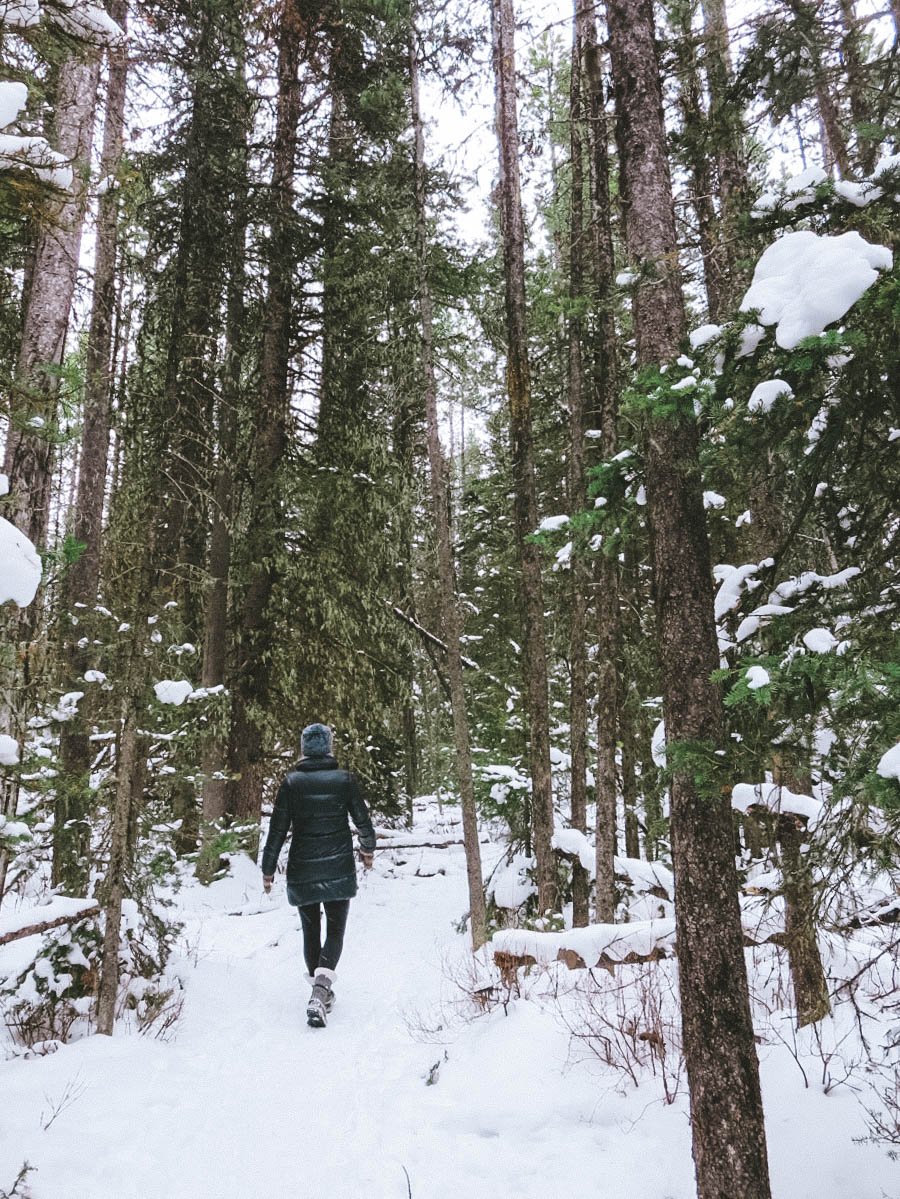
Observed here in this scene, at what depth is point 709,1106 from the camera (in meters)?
3.30

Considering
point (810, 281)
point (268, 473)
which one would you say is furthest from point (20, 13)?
point (268, 473)

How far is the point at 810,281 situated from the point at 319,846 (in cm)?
585

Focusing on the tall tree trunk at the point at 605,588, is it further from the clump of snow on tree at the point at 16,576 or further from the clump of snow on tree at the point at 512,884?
the clump of snow on tree at the point at 16,576

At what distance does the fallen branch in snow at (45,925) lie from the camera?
487 cm

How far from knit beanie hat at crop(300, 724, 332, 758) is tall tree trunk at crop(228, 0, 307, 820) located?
4.50 meters

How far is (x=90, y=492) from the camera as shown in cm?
1018

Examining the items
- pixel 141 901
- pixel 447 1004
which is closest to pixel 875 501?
pixel 447 1004

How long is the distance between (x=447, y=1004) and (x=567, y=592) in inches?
276

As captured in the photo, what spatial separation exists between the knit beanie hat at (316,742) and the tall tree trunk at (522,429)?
8.94ft

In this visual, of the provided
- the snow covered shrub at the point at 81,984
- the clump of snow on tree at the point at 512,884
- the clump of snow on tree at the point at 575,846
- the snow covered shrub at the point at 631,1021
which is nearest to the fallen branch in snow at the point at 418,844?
the clump of snow on tree at the point at 512,884

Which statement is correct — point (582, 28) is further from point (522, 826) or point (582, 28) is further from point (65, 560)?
point (522, 826)

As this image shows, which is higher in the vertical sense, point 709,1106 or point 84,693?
point 84,693

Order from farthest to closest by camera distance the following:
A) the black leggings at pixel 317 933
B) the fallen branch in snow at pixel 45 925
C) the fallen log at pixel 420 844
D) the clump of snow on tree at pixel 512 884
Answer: the fallen log at pixel 420 844, the clump of snow on tree at pixel 512 884, the black leggings at pixel 317 933, the fallen branch in snow at pixel 45 925

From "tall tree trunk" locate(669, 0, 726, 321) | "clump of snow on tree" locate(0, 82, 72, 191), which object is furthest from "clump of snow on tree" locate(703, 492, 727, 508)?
"clump of snow on tree" locate(0, 82, 72, 191)
